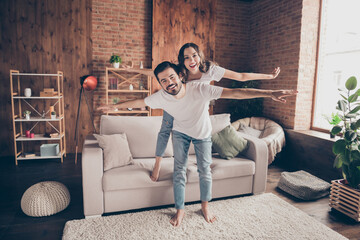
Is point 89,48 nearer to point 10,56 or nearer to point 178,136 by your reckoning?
point 10,56

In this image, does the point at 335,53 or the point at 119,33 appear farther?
the point at 119,33

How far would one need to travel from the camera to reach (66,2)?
4.46m

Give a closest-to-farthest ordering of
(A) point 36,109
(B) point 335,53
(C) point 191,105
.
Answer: (C) point 191,105
(B) point 335,53
(A) point 36,109

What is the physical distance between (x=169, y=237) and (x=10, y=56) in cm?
417

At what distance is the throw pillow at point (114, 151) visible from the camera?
250 centimetres

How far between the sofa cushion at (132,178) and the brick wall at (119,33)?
2.61 metres

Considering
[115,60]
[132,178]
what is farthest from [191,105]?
[115,60]

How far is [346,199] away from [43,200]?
2.98 metres

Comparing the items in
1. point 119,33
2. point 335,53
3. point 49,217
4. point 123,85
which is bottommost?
point 49,217

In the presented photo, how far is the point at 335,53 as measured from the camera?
393cm

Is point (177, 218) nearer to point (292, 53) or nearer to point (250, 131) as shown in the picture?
point (250, 131)

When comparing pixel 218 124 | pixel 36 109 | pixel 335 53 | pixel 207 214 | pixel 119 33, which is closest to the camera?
pixel 207 214

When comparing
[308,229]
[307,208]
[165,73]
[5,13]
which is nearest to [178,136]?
[165,73]

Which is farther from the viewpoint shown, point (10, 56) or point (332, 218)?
point (10, 56)
